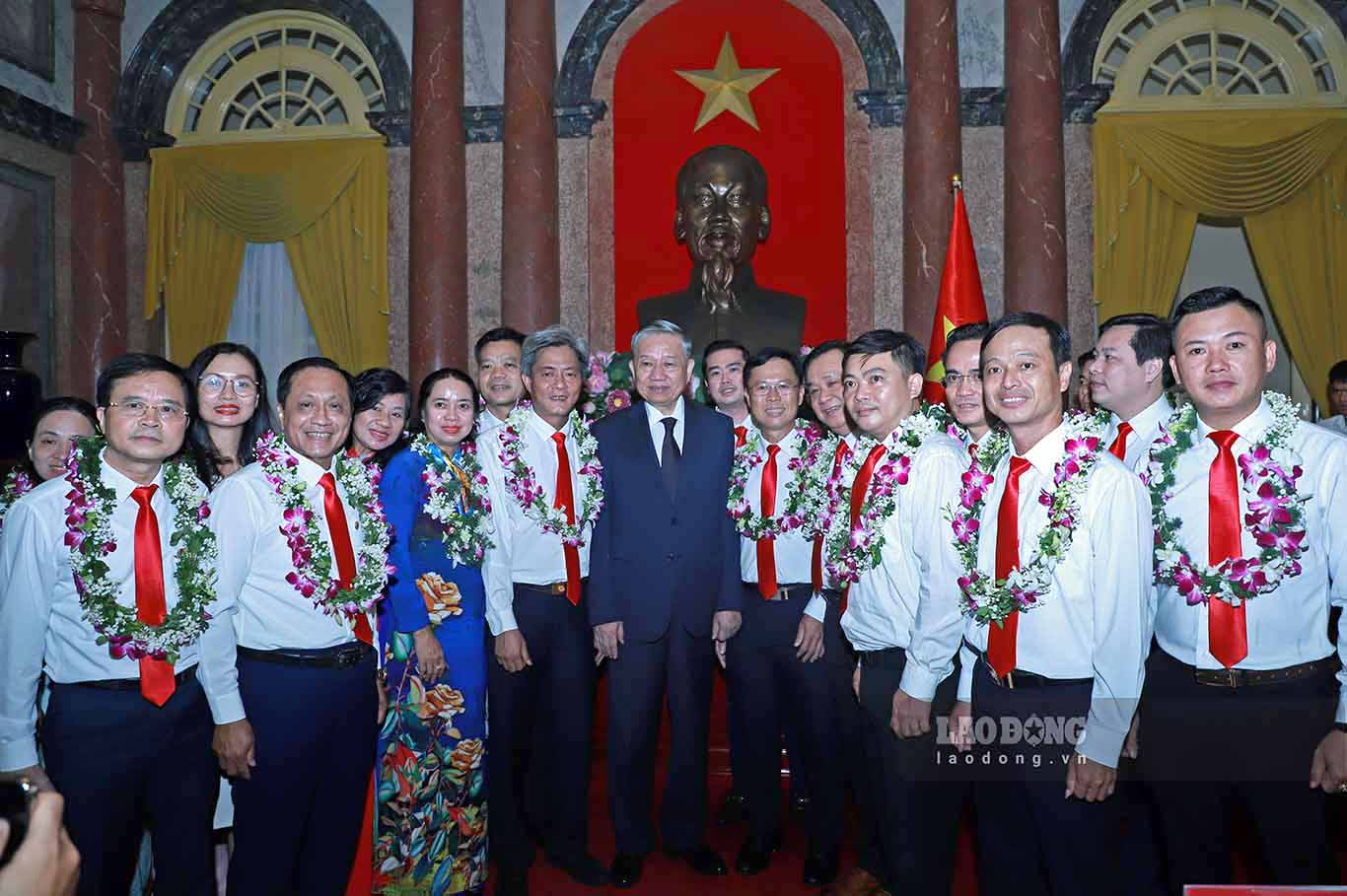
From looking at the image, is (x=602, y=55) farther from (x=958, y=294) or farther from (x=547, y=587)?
(x=547, y=587)

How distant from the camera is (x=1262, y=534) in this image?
260cm

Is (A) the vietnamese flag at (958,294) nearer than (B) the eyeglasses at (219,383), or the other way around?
(B) the eyeglasses at (219,383)

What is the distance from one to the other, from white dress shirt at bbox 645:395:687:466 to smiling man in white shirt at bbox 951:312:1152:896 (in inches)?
56.4

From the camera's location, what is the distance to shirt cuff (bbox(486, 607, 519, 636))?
3613mm

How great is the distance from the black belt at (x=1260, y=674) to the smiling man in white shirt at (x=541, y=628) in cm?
215

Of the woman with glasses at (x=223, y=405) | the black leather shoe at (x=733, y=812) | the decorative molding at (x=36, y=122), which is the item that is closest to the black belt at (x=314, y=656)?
the woman with glasses at (x=223, y=405)

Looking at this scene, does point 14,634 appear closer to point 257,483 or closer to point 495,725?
point 257,483

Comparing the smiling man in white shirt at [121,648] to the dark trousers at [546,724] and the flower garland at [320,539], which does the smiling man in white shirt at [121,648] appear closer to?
the flower garland at [320,539]

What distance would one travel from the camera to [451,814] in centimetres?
352

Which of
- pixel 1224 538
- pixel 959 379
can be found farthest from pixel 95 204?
pixel 1224 538

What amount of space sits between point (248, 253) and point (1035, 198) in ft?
24.9

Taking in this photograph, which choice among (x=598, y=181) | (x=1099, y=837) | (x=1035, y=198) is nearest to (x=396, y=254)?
(x=598, y=181)

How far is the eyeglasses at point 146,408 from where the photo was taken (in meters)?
2.72

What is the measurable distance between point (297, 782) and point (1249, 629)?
2.71 meters
